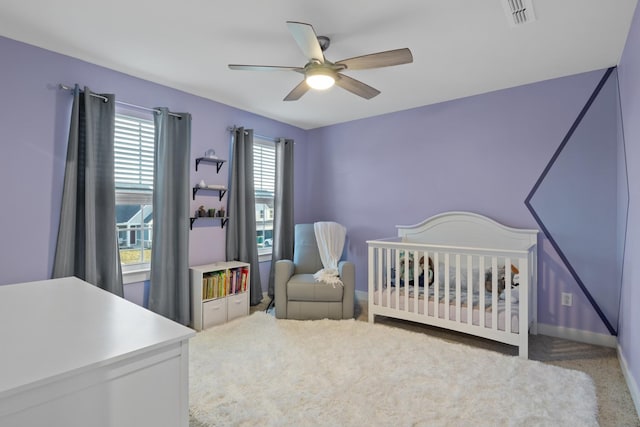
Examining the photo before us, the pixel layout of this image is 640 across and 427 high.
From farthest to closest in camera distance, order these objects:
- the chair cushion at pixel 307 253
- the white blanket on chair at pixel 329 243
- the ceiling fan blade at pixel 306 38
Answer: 1. the chair cushion at pixel 307 253
2. the white blanket on chair at pixel 329 243
3. the ceiling fan blade at pixel 306 38

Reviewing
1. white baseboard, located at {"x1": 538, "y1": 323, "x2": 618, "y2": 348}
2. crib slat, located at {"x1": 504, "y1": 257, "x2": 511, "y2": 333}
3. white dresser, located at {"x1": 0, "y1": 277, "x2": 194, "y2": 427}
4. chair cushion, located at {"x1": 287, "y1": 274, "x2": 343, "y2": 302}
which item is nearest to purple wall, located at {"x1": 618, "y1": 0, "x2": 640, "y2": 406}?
white baseboard, located at {"x1": 538, "y1": 323, "x2": 618, "y2": 348}

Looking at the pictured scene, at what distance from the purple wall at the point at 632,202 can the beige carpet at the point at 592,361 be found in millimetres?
120

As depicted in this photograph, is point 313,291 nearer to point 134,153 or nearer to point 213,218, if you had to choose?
point 213,218

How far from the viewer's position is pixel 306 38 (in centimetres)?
186

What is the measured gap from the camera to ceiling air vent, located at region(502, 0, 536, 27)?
1930 millimetres

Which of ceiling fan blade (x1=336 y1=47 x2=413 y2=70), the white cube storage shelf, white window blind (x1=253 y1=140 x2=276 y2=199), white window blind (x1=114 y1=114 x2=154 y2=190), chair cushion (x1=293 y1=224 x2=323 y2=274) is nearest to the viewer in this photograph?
ceiling fan blade (x1=336 y1=47 x2=413 y2=70)

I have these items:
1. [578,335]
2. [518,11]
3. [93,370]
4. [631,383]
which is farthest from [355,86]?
[578,335]

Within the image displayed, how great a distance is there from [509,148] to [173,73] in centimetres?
319

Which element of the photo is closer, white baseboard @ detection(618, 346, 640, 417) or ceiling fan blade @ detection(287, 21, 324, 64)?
ceiling fan blade @ detection(287, 21, 324, 64)

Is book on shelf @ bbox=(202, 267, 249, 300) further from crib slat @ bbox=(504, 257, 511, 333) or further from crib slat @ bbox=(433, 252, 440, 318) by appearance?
crib slat @ bbox=(504, 257, 511, 333)

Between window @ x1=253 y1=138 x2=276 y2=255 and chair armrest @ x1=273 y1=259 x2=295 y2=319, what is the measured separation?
861 mm

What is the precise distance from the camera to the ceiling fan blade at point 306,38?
5.69 feet

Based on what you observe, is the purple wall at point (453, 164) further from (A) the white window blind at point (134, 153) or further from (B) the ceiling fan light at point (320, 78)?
(A) the white window blind at point (134, 153)

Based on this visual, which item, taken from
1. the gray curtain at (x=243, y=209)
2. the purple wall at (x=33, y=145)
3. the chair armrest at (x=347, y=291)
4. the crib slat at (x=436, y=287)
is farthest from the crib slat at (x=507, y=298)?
the purple wall at (x=33, y=145)
